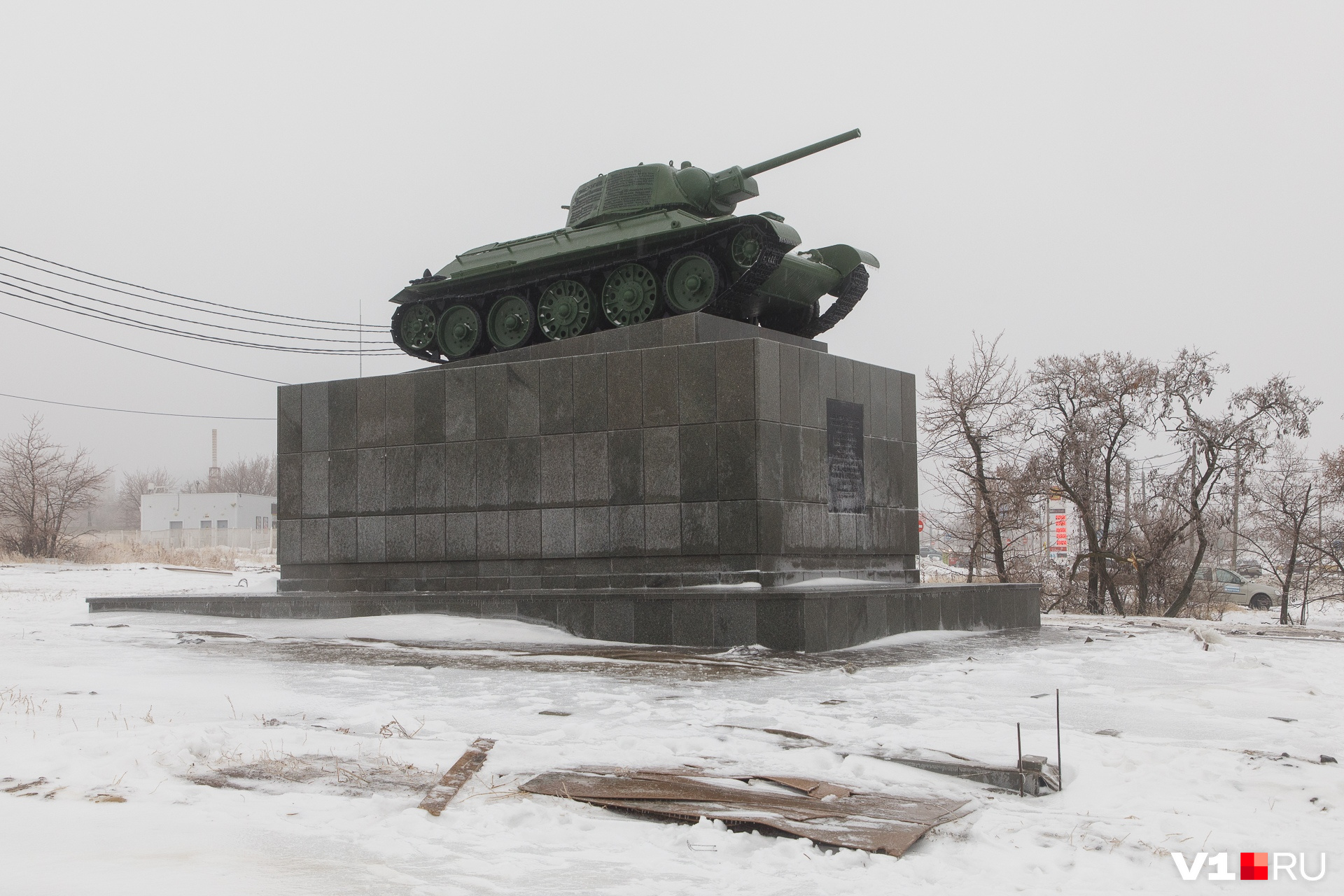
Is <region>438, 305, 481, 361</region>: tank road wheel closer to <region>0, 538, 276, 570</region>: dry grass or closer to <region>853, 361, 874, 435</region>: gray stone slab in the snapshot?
<region>853, 361, 874, 435</region>: gray stone slab

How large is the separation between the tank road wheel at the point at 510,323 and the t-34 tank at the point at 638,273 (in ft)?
0.05

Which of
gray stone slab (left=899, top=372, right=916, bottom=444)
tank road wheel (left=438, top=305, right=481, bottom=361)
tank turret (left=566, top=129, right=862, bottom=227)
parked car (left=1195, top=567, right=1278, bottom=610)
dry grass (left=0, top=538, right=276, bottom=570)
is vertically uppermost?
tank turret (left=566, top=129, right=862, bottom=227)

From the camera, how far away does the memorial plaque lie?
40.4ft

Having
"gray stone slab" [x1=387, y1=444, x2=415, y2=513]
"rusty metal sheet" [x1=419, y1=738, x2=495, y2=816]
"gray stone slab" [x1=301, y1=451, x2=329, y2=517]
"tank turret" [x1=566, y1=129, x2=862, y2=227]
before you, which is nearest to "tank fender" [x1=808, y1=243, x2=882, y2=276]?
"tank turret" [x1=566, y1=129, x2=862, y2=227]

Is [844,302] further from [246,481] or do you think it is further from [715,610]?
[246,481]

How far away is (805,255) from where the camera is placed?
49.5 ft

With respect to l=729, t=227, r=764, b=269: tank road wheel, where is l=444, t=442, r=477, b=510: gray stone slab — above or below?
below

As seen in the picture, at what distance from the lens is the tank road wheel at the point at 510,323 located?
14547mm

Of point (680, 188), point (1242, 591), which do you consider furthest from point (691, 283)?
point (1242, 591)

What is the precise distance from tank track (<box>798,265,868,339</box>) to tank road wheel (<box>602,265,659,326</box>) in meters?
2.57

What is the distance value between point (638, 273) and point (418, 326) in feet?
12.2

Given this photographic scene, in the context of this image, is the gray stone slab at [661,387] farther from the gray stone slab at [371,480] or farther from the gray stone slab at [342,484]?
the gray stone slab at [342,484]

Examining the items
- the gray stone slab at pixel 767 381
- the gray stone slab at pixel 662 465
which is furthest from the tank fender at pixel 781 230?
the gray stone slab at pixel 662 465

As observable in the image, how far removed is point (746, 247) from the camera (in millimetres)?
12898
